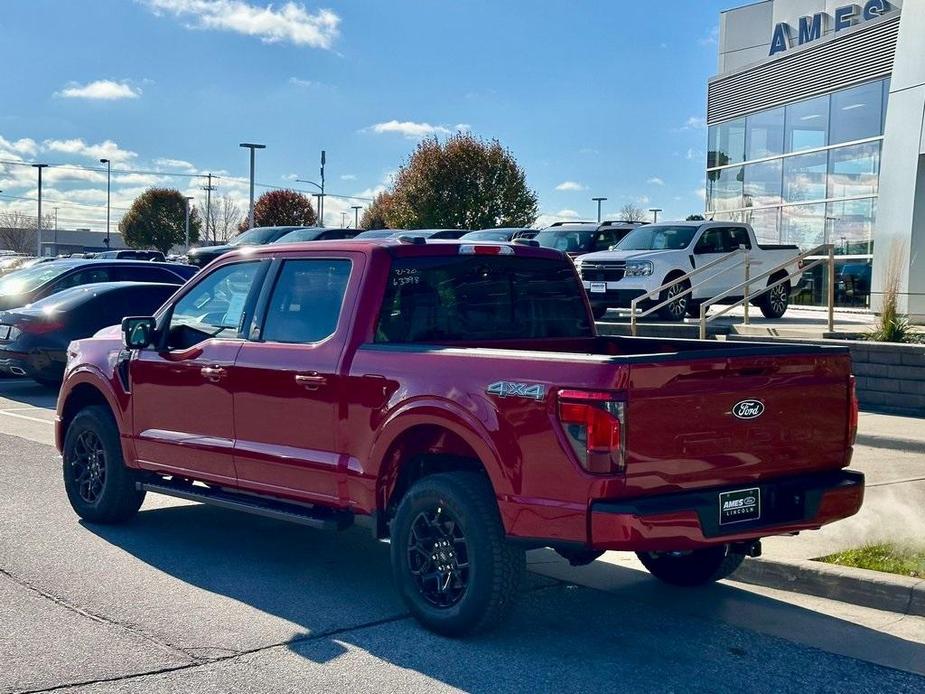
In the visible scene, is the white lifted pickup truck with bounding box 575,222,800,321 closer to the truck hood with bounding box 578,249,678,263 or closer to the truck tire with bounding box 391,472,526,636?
the truck hood with bounding box 578,249,678,263

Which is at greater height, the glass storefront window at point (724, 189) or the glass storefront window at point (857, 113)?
the glass storefront window at point (857, 113)

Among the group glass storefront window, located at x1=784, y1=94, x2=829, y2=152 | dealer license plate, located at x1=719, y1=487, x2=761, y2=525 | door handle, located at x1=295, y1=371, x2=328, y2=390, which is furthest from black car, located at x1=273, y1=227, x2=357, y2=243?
dealer license plate, located at x1=719, y1=487, x2=761, y2=525

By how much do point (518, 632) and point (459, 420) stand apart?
1.14 m

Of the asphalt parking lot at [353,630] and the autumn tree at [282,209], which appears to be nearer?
the asphalt parking lot at [353,630]

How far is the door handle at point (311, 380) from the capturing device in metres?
Answer: 6.29

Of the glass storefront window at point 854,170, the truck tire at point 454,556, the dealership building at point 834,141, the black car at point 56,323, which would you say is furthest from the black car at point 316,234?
the truck tire at point 454,556

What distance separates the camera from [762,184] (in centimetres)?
3209

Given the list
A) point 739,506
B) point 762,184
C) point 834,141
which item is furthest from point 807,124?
point 739,506

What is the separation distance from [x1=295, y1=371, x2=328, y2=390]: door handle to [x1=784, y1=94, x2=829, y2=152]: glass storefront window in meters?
25.2

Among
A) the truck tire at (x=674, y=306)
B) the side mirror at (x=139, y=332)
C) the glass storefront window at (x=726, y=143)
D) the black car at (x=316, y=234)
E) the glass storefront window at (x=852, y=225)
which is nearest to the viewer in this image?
the side mirror at (x=139, y=332)

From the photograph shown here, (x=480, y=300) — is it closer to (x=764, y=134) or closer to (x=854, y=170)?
(x=854, y=170)

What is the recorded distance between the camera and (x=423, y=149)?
5266cm

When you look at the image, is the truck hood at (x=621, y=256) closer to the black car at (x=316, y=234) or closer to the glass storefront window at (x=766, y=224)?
the black car at (x=316, y=234)

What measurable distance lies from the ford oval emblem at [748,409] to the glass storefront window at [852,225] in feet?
73.8
